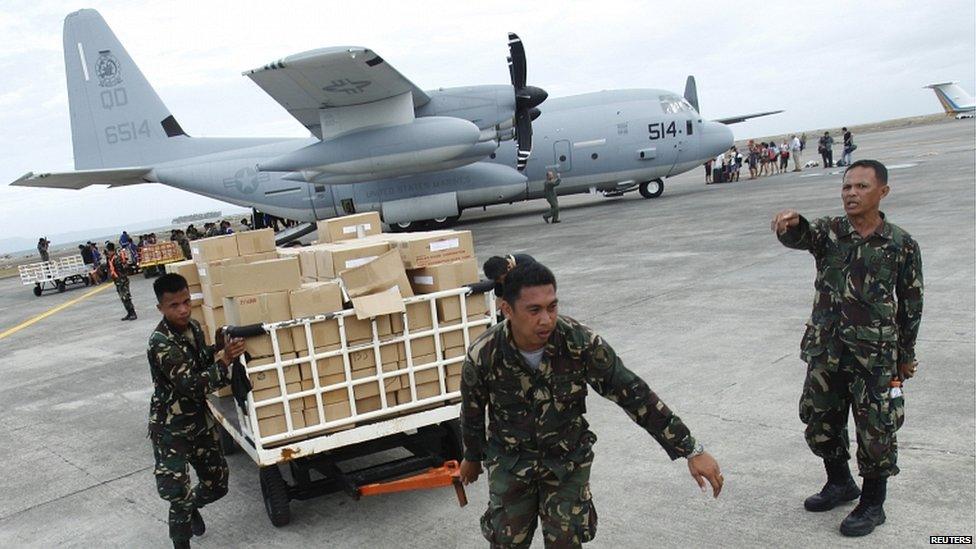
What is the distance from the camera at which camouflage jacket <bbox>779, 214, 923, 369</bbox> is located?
3.94m

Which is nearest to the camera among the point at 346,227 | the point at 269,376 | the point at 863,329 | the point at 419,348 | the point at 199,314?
the point at 863,329

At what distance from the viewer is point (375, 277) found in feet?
16.1

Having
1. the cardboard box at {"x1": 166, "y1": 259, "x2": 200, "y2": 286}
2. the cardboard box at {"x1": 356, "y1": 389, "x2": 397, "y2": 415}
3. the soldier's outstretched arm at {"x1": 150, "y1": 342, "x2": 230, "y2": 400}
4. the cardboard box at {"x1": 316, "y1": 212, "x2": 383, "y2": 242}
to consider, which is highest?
the cardboard box at {"x1": 316, "y1": 212, "x2": 383, "y2": 242}

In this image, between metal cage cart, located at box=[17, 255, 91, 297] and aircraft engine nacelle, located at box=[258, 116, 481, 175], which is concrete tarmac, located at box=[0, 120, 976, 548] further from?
metal cage cart, located at box=[17, 255, 91, 297]

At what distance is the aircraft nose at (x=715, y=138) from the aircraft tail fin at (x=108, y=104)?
1804 centimetres

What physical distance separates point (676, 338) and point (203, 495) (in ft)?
18.2

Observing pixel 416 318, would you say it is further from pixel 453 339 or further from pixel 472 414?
pixel 472 414

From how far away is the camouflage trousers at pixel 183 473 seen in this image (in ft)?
14.4

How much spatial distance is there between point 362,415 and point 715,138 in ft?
76.4

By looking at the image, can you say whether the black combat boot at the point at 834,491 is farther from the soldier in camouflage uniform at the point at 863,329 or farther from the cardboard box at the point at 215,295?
the cardboard box at the point at 215,295

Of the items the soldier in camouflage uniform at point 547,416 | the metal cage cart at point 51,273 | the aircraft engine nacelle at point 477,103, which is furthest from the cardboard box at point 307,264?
the metal cage cart at point 51,273

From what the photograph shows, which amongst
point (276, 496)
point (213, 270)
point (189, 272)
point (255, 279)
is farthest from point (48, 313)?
point (255, 279)

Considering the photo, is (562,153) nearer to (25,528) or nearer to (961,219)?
(961,219)

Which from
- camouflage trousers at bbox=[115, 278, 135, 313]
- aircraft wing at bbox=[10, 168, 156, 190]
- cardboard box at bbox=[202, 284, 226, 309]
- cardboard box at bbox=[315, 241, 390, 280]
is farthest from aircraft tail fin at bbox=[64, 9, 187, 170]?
cardboard box at bbox=[315, 241, 390, 280]
